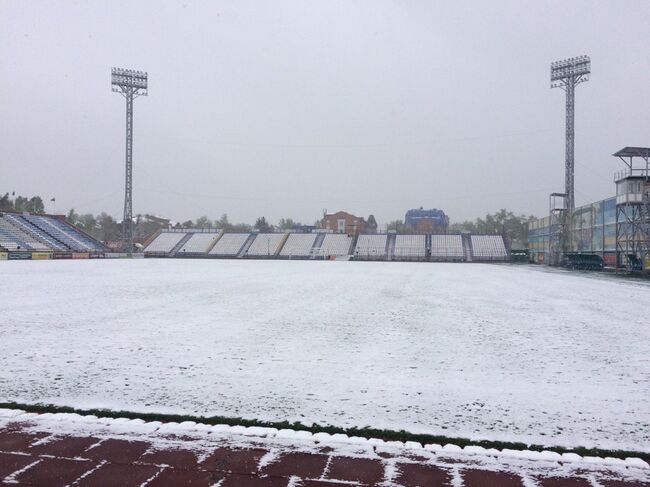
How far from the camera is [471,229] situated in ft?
419

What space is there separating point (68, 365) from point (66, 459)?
3.05m

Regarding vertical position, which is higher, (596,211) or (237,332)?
(596,211)

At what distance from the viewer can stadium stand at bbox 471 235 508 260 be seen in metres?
67.4

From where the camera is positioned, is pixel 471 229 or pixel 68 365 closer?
pixel 68 365

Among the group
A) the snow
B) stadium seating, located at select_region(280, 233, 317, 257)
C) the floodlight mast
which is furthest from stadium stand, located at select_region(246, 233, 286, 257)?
the snow

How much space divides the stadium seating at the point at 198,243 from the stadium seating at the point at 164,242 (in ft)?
7.13

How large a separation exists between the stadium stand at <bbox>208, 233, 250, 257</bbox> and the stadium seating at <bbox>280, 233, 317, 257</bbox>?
25.6 ft

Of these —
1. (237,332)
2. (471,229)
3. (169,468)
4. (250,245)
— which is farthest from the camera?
(471,229)

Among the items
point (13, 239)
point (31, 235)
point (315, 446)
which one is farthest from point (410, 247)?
point (315, 446)

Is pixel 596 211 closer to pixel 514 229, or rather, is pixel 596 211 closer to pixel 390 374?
pixel 390 374

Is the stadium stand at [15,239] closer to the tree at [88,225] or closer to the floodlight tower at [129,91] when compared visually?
the floodlight tower at [129,91]

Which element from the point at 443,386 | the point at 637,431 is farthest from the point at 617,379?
the point at 443,386

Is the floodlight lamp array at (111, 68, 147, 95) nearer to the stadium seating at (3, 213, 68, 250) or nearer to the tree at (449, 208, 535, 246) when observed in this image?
the stadium seating at (3, 213, 68, 250)

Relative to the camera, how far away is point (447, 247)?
7169 cm
